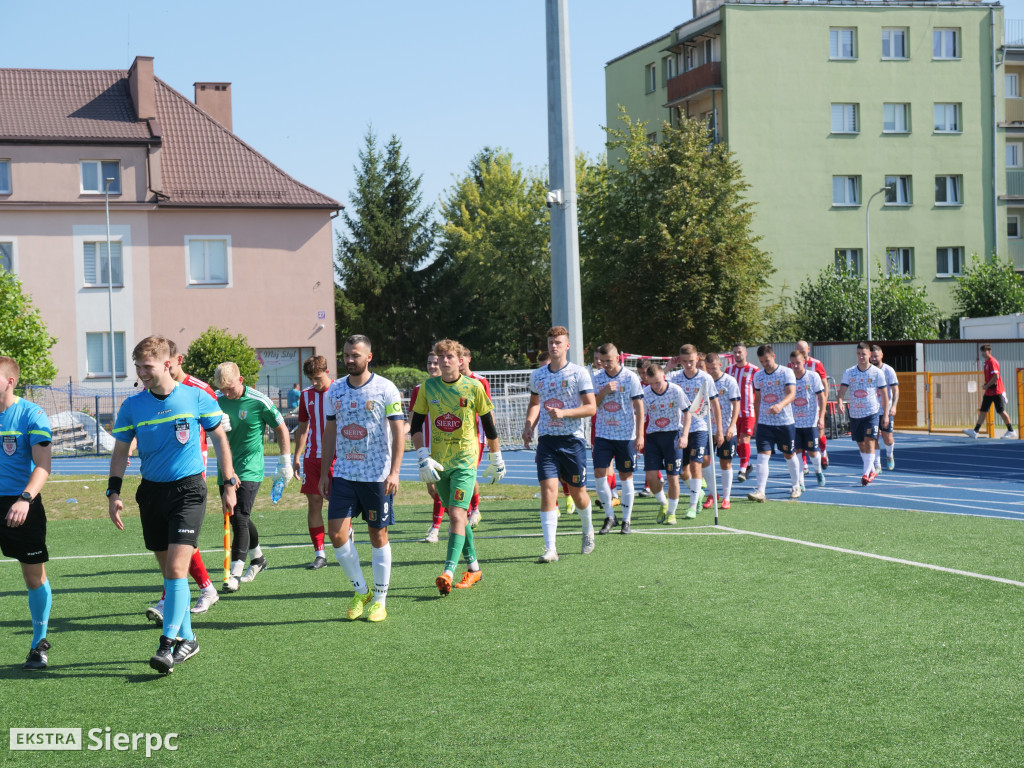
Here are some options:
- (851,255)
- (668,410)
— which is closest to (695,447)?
(668,410)

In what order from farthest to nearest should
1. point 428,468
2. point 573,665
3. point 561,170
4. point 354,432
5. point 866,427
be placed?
point 866,427, point 561,170, point 428,468, point 354,432, point 573,665

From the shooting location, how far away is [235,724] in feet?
16.9

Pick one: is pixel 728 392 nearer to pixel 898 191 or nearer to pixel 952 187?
pixel 898 191

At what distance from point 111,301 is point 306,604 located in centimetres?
3322

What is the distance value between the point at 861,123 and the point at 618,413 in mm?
41659

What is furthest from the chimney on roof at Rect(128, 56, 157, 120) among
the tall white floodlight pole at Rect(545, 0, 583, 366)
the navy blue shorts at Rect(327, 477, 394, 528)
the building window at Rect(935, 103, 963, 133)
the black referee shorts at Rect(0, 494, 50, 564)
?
the black referee shorts at Rect(0, 494, 50, 564)

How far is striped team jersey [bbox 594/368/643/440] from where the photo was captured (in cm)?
1129

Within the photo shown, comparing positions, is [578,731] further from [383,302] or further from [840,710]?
[383,302]

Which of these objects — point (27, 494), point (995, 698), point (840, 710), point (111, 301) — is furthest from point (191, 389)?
point (111, 301)

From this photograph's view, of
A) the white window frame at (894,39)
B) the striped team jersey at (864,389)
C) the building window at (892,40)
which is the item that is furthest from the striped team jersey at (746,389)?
the building window at (892,40)

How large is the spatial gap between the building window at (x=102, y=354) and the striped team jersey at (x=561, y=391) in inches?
1308

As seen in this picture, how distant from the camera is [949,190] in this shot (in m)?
49.2

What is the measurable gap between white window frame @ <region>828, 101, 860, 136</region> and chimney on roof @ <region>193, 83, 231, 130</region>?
27.1 meters

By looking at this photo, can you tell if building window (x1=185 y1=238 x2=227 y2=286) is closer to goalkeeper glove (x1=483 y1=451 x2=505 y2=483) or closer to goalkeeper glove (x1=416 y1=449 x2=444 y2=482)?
goalkeeper glove (x1=483 y1=451 x2=505 y2=483)
